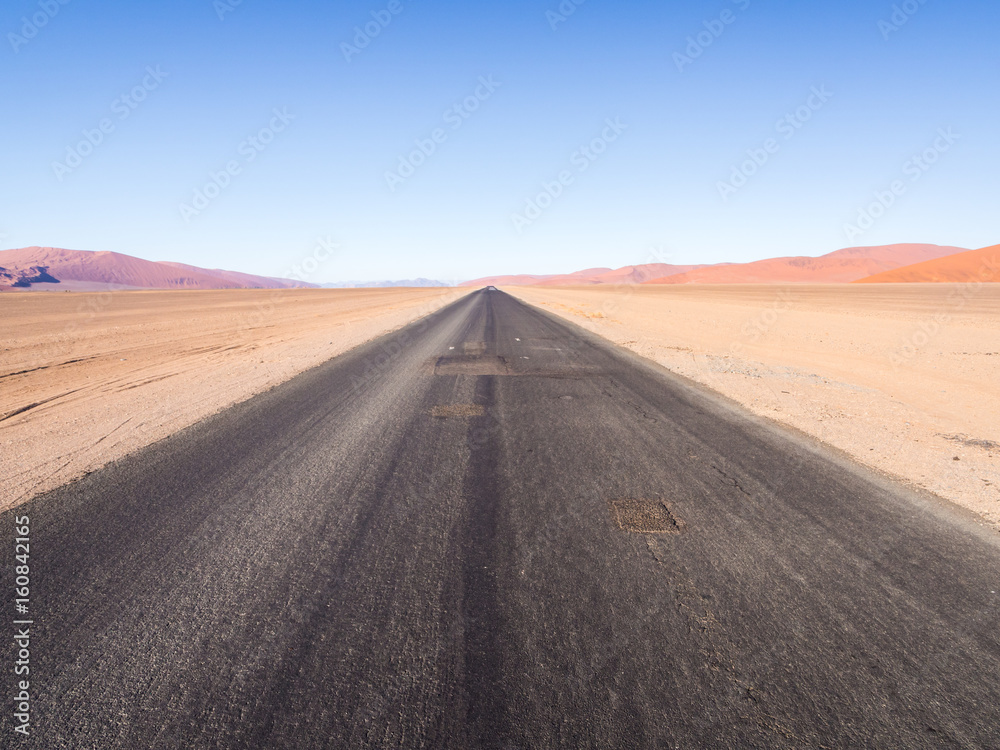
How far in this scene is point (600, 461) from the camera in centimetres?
484

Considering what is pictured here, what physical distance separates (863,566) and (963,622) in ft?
1.76

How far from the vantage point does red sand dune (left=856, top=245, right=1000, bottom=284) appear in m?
89.9

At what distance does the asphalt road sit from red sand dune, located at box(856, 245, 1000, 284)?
110853mm

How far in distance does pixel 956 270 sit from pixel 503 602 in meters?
133

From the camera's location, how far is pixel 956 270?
9569 cm

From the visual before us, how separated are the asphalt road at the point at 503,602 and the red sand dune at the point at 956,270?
111 m

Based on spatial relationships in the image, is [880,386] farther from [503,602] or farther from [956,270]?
[956,270]

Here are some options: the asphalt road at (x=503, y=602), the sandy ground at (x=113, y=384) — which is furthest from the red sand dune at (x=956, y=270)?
the asphalt road at (x=503, y=602)

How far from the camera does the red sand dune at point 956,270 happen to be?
89.9 meters

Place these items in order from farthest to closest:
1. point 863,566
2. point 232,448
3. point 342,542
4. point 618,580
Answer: point 232,448 → point 342,542 → point 863,566 → point 618,580

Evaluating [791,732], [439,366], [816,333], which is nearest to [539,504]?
[791,732]

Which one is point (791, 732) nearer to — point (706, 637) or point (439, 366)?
point (706, 637)

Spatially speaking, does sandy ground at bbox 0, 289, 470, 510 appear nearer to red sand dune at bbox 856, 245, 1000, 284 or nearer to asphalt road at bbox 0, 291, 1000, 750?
asphalt road at bbox 0, 291, 1000, 750

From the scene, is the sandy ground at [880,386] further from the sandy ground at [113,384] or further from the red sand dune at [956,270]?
the red sand dune at [956,270]
